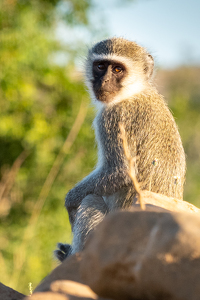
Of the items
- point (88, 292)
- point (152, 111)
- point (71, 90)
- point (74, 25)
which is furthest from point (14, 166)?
point (88, 292)

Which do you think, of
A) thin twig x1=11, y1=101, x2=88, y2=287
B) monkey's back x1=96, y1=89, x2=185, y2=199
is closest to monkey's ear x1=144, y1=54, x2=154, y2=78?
monkey's back x1=96, y1=89, x2=185, y2=199

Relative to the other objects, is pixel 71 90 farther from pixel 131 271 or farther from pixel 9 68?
pixel 131 271

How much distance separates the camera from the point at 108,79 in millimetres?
4305

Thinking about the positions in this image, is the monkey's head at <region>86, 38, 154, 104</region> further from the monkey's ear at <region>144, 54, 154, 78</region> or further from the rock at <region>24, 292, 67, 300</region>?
the rock at <region>24, 292, 67, 300</region>

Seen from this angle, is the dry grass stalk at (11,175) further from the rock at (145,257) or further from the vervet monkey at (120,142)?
the rock at (145,257)

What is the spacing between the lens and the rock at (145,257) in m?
1.79

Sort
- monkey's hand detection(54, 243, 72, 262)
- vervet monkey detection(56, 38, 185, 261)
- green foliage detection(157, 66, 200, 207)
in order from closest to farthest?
vervet monkey detection(56, 38, 185, 261), monkey's hand detection(54, 243, 72, 262), green foliage detection(157, 66, 200, 207)

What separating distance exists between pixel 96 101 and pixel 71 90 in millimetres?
3209

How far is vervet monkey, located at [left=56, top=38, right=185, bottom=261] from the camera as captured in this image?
381cm

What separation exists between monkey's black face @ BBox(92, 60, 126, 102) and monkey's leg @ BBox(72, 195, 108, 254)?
1.12 meters

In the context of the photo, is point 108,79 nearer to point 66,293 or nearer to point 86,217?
point 86,217

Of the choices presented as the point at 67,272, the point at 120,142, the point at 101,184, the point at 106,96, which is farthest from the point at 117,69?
the point at 67,272

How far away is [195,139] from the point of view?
46.2 feet

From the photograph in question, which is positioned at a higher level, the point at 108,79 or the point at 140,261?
the point at 108,79
